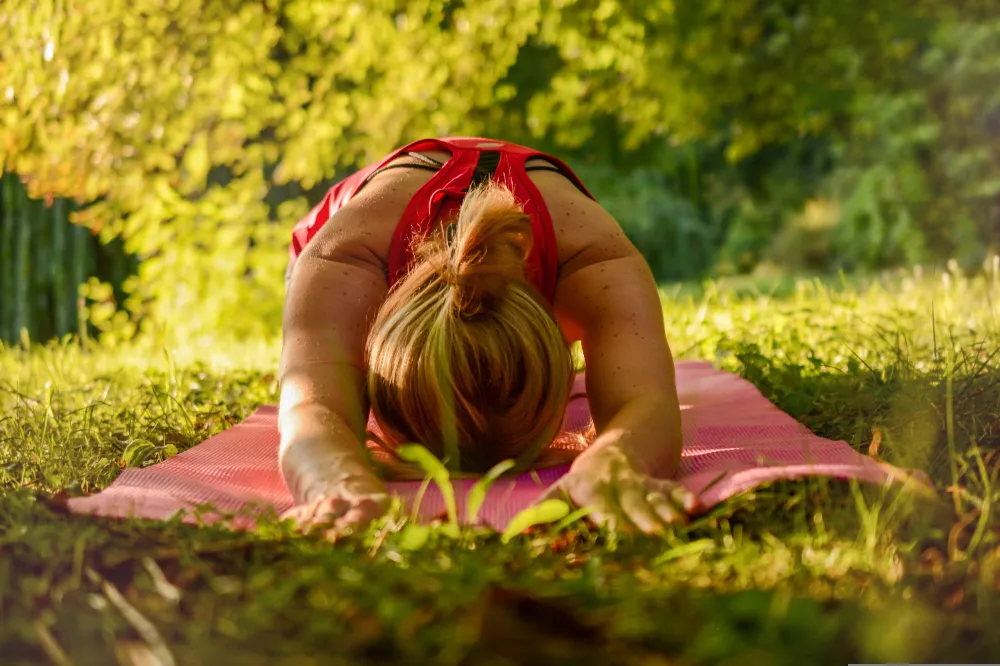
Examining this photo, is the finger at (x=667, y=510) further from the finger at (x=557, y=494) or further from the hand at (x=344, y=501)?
the hand at (x=344, y=501)

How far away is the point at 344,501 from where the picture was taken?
168 cm

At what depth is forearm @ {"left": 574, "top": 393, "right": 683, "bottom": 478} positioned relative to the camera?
1912mm

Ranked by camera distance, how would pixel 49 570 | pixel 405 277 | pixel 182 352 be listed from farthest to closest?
pixel 182 352 < pixel 405 277 < pixel 49 570

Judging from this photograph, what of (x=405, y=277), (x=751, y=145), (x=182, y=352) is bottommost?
(x=182, y=352)

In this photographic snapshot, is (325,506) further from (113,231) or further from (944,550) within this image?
(113,231)

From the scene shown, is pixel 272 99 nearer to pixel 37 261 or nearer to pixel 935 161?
pixel 37 261

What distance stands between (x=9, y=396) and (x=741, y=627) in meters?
3.11

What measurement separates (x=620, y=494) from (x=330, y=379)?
727mm

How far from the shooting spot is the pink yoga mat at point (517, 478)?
68.8 inches

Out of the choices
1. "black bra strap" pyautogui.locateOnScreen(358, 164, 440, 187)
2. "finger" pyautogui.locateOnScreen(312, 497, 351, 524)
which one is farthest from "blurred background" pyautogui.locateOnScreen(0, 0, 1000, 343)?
"finger" pyautogui.locateOnScreen(312, 497, 351, 524)

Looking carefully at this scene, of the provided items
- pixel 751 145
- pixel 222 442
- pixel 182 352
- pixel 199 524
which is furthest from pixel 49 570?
pixel 751 145

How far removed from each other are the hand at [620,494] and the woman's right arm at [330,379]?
0.35 meters

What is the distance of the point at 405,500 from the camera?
1925 mm

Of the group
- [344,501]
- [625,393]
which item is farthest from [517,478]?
[344,501]
